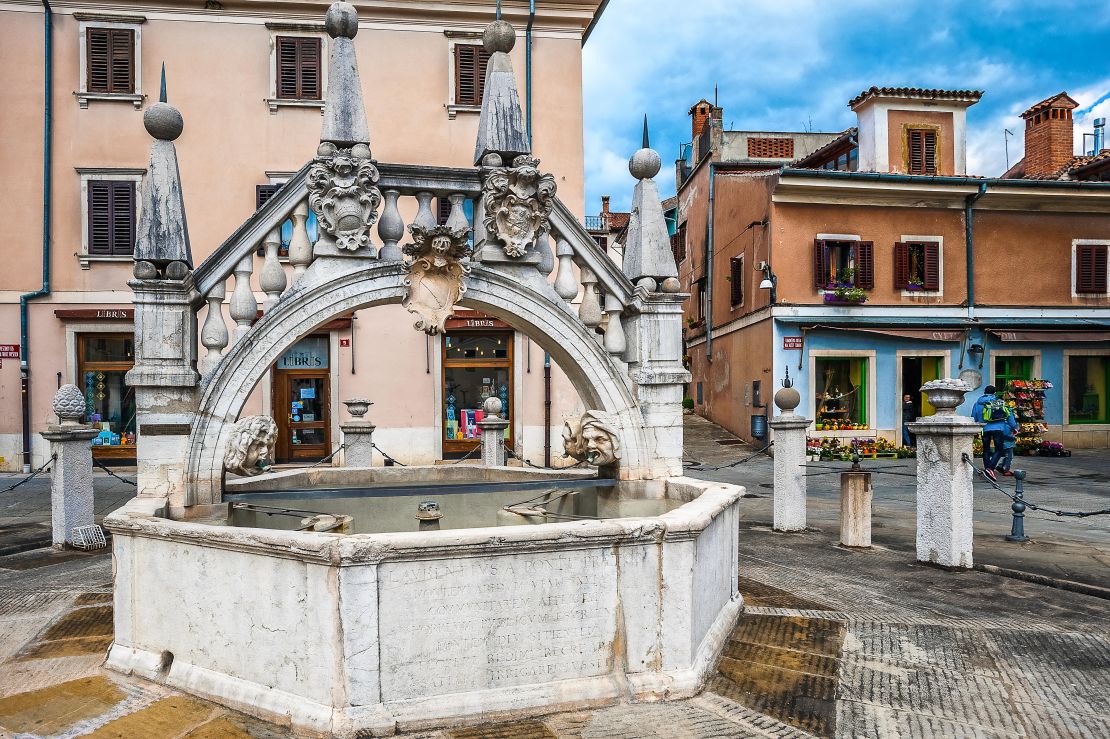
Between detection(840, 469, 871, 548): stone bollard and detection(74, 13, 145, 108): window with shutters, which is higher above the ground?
detection(74, 13, 145, 108): window with shutters

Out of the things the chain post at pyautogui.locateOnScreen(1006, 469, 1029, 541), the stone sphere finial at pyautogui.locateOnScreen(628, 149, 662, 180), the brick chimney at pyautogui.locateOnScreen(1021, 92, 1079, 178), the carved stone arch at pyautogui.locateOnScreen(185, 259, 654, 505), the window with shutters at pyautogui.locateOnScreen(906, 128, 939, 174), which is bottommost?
the chain post at pyautogui.locateOnScreen(1006, 469, 1029, 541)

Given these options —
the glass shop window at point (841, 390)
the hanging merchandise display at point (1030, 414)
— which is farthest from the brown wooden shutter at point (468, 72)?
the hanging merchandise display at point (1030, 414)

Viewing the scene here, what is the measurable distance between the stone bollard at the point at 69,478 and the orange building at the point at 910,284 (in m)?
14.3

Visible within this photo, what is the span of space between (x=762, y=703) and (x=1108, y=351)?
72.8 feet

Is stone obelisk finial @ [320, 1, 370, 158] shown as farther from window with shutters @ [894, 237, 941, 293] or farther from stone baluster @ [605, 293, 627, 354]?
window with shutters @ [894, 237, 941, 293]

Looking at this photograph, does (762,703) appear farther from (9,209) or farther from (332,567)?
(9,209)

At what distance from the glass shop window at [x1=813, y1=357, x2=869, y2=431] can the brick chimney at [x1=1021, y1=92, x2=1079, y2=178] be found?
10.9 m

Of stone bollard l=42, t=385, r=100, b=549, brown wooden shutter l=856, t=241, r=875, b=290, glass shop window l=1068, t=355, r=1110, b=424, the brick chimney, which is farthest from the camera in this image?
the brick chimney

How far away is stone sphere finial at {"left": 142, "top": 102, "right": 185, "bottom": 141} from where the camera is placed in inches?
204

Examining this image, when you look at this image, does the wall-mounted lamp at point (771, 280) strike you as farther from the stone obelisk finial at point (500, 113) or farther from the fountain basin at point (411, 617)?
the fountain basin at point (411, 617)

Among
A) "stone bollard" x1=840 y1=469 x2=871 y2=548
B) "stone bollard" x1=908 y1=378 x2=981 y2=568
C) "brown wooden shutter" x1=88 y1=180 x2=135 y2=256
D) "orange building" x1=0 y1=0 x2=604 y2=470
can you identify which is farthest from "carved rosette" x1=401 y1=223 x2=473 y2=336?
"brown wooden shutter" x1=88 y1=180 x2=135 y2=256

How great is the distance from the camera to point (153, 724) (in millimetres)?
4090

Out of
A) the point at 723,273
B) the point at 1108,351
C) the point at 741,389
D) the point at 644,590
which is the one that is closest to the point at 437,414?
→ the point at 741,389

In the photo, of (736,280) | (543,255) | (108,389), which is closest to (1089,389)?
(736,280)
